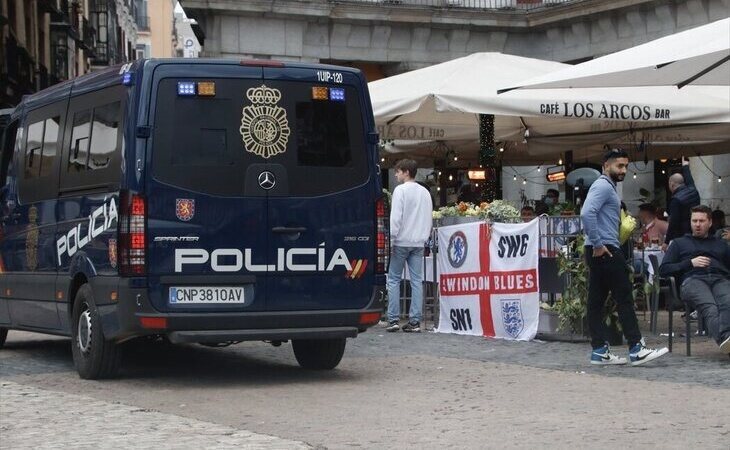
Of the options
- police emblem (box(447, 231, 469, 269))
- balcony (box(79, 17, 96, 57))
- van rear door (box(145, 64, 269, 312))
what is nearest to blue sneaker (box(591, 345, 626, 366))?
van rear door (box(145, 64, 269, 312))

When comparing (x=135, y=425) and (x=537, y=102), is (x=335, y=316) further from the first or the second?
(x=537, y=102)

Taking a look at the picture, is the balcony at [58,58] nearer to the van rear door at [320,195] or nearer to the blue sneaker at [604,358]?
the van rear door at [320,195]

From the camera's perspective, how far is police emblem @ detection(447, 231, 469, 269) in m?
14.4

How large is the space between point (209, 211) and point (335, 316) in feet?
4.09

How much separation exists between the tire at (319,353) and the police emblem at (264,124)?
5.84ft

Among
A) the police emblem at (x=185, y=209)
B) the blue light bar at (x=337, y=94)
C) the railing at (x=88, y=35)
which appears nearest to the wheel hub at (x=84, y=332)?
the police emblem at (x=185, y=209)

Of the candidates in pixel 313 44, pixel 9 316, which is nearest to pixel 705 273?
pixel 9 316

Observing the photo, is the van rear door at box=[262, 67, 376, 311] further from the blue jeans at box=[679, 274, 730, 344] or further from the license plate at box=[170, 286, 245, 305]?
the blue jeans at box=[679, 274, 730, 344]

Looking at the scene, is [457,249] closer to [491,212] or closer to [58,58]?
[491,212]

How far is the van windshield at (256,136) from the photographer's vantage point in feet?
32.9

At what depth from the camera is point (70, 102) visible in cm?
1130

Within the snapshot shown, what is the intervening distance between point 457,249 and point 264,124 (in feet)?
15.5

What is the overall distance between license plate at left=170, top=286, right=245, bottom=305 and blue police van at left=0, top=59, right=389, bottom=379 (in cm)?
1

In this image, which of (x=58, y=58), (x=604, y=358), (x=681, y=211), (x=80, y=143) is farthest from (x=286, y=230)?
(x=58, y=58)
